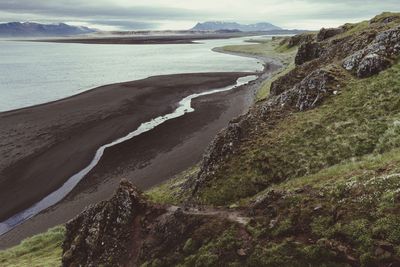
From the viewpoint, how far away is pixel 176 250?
18469 mm

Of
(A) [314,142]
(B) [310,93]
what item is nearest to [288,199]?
(A) [314,142]

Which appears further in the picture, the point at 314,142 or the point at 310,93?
the point at 310,93

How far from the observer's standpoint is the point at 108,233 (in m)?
20.8

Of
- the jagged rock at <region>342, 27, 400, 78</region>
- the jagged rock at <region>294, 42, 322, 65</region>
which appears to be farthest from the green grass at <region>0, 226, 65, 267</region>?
the jagged rock at <region>294, 42, 322, 65</region>

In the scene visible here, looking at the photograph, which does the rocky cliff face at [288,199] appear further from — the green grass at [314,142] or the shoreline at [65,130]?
the shoreline at [65,130]

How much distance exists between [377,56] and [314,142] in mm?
12196

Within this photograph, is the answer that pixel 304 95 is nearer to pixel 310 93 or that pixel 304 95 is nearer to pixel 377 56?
pixel 310 93

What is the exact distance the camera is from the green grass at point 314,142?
75.8ft

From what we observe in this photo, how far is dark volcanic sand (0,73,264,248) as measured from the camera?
135 ft

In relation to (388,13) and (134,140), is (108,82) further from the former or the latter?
(388,13)

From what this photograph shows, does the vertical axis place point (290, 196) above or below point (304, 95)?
below

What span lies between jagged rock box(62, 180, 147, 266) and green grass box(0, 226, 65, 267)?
4374 mm

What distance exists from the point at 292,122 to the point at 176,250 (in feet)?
46.5

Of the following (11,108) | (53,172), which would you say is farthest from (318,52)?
(11,108)
